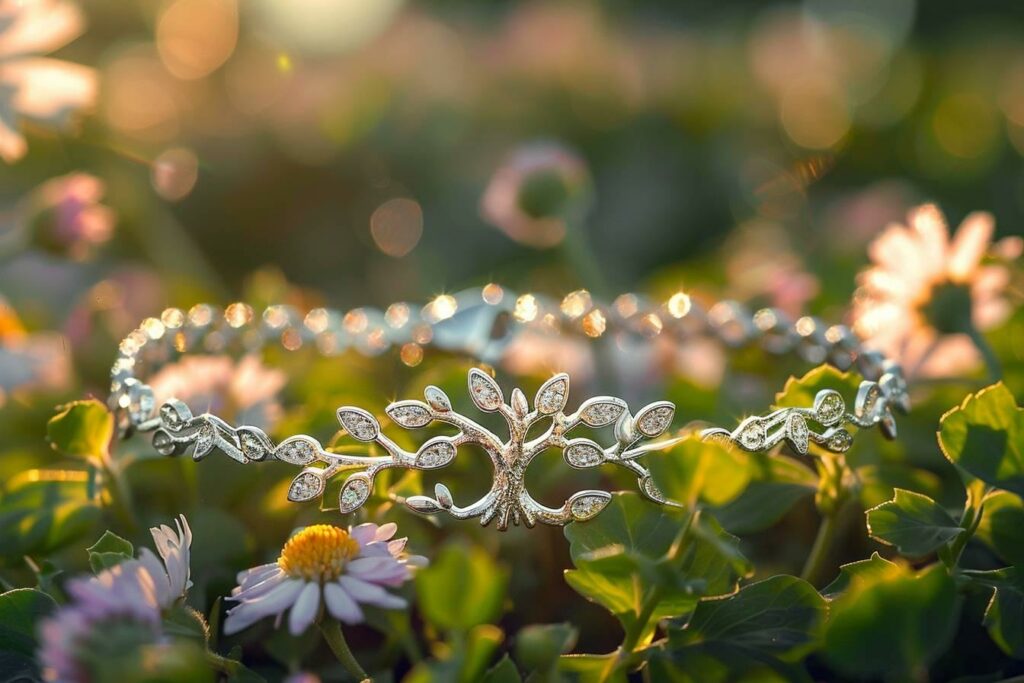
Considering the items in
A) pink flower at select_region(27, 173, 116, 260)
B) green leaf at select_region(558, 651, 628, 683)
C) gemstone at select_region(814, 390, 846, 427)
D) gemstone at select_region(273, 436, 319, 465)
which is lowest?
green leaf at select_region(558, 651, 628, 683)

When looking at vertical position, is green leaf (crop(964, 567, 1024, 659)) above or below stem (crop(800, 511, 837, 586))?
below

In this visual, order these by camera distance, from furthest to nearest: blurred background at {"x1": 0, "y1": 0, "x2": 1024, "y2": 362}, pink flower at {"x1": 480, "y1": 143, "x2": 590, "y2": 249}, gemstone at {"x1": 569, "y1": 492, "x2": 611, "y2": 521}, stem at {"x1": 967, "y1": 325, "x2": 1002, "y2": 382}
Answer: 1. blurred background at {"x1": 0, "y1": 0, "x2": 1024, "y2": 362}
2. pink flower at {"x1": 480, "y1": 143, "x2": 590, "y2": 249}
3. stem at {"x1": 967, "y1": 325, "x2": 1002, "y2": 382}
4. gemstone at {"x1": 569, "y1": 492, "x2": 611, "y2": 521}

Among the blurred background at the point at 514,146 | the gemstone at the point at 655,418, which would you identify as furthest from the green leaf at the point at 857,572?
Result: the blurred background at the point at 514,146

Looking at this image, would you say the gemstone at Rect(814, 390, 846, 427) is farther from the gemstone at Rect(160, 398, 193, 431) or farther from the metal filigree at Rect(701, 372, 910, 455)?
the gemstone at Rect(160, 398, 193, 431)

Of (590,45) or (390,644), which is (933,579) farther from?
(590,45)

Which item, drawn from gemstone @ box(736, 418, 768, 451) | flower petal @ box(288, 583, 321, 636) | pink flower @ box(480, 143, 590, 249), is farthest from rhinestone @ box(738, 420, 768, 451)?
pink flower @ box(480, 143, 590, 249)

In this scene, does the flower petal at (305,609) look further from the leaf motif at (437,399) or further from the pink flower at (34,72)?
the pink flower at (34,72)

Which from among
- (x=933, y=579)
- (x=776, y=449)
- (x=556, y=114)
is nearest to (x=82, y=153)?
(x=556, y=114)
